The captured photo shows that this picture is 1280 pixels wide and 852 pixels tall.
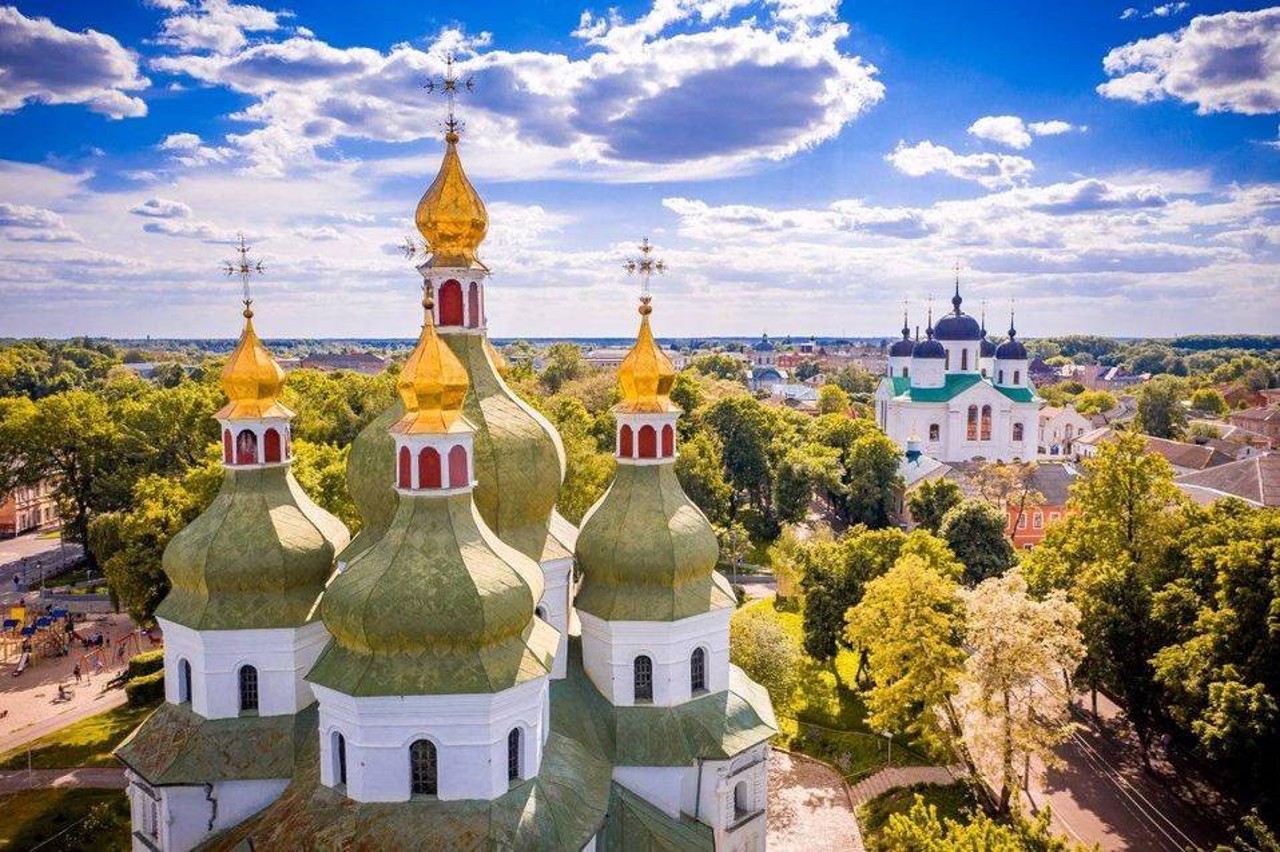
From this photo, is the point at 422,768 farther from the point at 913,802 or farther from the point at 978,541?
the point at 978,541

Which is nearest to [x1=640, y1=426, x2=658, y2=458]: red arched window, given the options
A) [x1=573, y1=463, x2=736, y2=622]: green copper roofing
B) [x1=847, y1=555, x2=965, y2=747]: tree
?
[x1=573, y1=463, x2=736, y2=622]: green copper roofing

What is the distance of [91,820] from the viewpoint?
2478 cm

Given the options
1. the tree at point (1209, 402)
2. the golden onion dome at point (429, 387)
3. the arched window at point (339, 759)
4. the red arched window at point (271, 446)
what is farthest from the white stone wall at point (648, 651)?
the tree at point (1209, 402)

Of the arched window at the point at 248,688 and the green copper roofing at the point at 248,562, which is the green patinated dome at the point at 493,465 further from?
the arched window at the point at 248,688

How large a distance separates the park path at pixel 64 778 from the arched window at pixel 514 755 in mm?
18469

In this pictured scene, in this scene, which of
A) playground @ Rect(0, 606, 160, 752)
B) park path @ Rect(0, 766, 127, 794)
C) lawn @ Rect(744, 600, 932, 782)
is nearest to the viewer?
park path @ Rect(0, 766, 127, 794)

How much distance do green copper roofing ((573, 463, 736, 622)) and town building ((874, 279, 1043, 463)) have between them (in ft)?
197

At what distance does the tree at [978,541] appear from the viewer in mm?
41312

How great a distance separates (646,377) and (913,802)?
16.4 m

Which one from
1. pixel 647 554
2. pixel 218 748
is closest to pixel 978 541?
pixel 647 554

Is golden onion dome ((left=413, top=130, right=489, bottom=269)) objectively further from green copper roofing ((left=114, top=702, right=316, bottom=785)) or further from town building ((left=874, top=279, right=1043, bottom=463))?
town building ((left=874, top=279, right=1043, bottom=463))

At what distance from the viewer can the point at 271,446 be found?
21.5 m

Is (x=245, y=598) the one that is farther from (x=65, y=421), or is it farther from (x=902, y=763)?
(x=65, y=421)

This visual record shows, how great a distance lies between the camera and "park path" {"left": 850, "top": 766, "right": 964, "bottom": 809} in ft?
92.5
